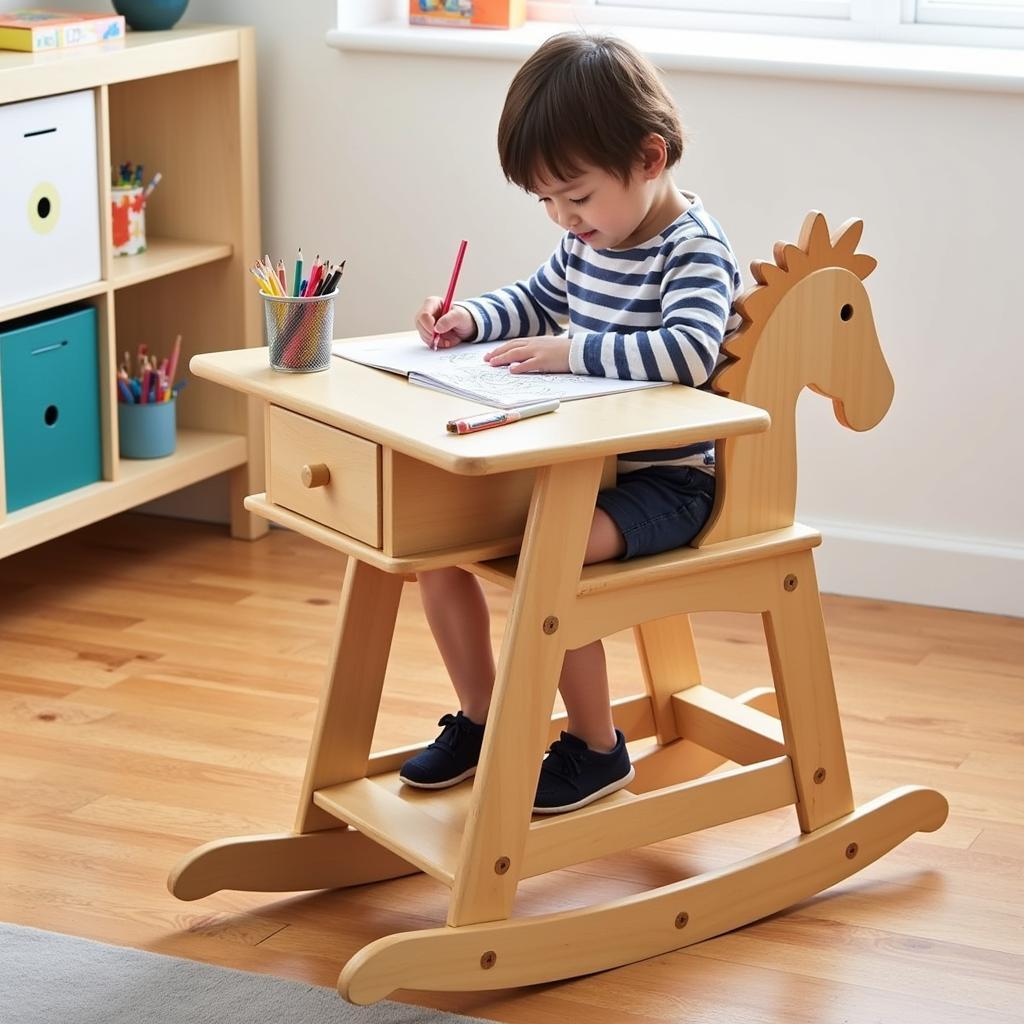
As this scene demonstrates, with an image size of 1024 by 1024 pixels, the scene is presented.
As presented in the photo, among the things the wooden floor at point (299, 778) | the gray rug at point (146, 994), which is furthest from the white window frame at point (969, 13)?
the gray rug at point (146, 994)

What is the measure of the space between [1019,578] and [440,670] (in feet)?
2.85

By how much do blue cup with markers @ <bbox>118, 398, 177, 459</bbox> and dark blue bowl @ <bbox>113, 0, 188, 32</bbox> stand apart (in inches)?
22.3

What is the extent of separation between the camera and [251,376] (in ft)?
4.93

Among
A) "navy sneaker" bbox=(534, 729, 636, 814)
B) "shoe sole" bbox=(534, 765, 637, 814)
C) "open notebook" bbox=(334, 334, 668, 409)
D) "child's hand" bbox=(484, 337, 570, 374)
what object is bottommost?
"shoe sole" bbox=(534, 765, 637, 814)

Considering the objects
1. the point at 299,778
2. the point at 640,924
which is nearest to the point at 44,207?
the point at 299,778

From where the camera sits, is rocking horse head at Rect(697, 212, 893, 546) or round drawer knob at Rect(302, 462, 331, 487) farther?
rocking horse head at Rect(697, 212, 893, 546)

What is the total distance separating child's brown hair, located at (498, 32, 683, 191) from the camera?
4.89 ft

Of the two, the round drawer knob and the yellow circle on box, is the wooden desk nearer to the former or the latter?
the round drawer knob

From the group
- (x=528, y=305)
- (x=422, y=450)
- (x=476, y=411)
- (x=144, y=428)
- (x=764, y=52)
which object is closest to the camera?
(x=422, y=450)

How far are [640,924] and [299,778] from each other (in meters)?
0.52

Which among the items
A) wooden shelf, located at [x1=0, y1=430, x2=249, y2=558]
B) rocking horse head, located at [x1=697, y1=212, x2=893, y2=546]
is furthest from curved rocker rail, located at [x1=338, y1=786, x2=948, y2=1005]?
wooden shelf, located at [x1=0, y1=430, x2=249, y2=558]

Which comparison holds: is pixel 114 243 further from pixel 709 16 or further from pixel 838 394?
pixel 838 394

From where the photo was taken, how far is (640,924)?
1.53 m

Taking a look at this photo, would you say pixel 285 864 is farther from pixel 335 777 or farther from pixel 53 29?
pixel 53 29
